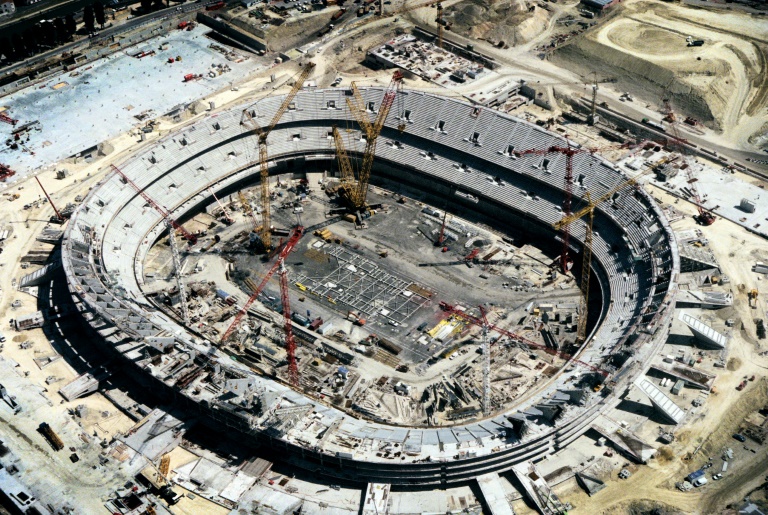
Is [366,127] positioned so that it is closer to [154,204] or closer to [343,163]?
[343,163]

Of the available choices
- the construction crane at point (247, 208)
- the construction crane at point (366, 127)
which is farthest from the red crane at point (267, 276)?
the construction crane at point (366, 127)

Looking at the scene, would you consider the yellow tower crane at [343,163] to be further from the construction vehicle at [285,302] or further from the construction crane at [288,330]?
the construction crane at [288,330]

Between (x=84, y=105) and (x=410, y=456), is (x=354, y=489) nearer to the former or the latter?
(x=410, y=456)

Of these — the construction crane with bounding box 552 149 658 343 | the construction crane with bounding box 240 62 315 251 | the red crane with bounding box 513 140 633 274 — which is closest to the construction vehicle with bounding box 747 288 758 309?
the construction crane with bounding box 552 149 658 343

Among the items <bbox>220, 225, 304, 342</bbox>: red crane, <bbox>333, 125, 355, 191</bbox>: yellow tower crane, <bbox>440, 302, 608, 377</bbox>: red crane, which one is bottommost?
<bbox>440, 302, 608, 377</bbox>: red crane

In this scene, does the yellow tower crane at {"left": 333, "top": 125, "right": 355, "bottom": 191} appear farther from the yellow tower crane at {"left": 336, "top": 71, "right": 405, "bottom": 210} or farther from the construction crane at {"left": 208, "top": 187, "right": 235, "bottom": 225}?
the construction crane at {"left": 208, "top": 187, "right": 235, "bottom": 225}

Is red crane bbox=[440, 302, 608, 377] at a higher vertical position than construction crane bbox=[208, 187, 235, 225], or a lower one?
lower

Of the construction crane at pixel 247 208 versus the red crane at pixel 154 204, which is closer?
the red crane at pixel 154 204
